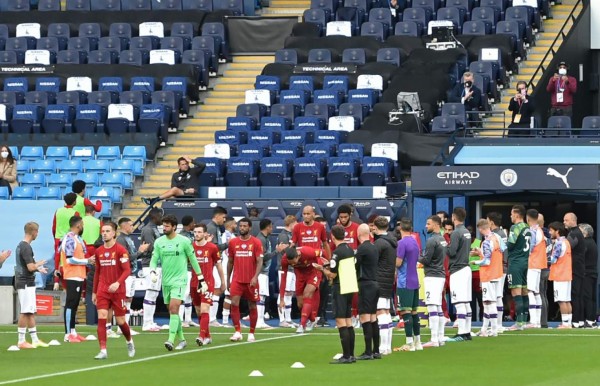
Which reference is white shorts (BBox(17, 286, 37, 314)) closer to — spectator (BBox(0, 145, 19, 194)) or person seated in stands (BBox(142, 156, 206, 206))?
person seated in stands (BBox(142, 156, 206, 206))

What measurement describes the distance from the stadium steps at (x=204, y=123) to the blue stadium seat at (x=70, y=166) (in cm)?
146

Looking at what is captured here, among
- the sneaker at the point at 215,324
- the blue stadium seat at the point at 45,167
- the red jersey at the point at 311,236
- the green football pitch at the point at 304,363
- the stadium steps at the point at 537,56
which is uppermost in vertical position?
the stadium steps at the point at 537,56

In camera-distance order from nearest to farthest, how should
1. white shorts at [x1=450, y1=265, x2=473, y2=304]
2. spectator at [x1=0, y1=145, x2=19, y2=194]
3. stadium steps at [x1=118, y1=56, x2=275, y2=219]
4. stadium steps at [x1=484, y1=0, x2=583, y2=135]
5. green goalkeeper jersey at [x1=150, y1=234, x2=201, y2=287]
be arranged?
1. green goalkeeper jersey at [x1=150, y1=234, x2=201, y2=287]
2. white shorts at [x1=450, y1=265, x2=473, y2=304]
3. spectator at [x1=0, y1=145, x2=19, y2=194]
4. stadium steps at [x1=118, y1=56, x2=275, y2=219]
5. stadium steps at [x1=484, y1=0, x2=583, y2=135]

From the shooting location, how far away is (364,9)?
4406cm

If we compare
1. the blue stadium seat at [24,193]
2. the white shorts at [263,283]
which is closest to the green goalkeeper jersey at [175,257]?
the white shorts at [263,283]

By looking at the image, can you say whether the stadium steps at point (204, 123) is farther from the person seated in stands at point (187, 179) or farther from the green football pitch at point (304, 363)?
the green football pitch at point (304, 363)

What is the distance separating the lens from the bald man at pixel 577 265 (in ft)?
94.1

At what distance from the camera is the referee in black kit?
20844mm

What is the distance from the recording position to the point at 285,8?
46.9 m

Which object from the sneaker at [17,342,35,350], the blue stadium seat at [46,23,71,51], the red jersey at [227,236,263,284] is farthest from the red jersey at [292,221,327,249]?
the blue stadium seat at [46,23,71,51]

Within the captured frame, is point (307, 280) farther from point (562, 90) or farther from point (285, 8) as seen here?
point (285, 8)

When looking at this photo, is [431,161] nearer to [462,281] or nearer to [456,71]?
[456,71]

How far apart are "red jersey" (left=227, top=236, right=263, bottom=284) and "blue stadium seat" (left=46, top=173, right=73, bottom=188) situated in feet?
41.6

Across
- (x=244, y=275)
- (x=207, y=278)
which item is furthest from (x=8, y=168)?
(x=244, y=275)
